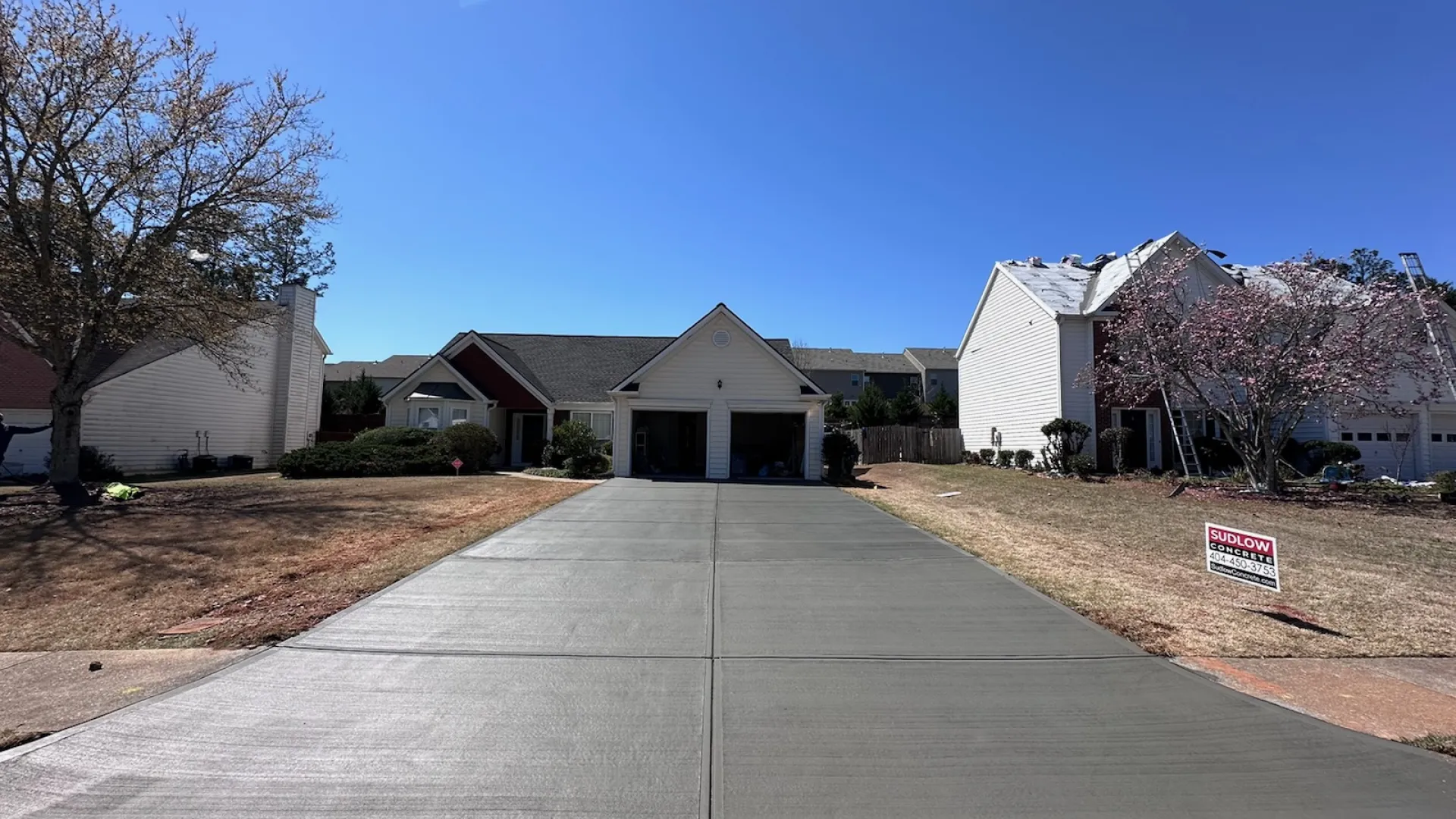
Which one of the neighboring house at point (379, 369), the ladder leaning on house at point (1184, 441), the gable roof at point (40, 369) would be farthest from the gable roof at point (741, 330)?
the neighboring house at point (379, 369)

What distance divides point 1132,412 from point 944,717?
23.7 meters

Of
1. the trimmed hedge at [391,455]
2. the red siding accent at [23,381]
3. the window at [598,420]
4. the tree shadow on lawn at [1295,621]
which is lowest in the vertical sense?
the tree shadow on lawn at [1295,621]

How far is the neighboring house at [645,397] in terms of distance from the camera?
22156mm

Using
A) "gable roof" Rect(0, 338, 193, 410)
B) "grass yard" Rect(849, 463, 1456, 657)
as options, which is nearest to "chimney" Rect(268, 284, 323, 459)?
→ "gable roof" Rect(0, 338, 193, 410)

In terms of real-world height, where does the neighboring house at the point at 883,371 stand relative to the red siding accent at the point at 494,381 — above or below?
above

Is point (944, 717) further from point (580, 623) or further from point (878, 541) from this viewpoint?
point (878, 541)

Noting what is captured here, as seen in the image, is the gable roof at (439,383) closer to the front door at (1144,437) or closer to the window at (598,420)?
the window at (598,420)

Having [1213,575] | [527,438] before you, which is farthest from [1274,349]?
[527,438]

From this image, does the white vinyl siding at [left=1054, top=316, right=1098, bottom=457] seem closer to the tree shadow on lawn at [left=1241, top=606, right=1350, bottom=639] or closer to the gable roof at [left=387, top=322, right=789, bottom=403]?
the gable roof at [left=387, top=322, right=789, bottom=403]

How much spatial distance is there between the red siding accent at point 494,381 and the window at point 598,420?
169cm

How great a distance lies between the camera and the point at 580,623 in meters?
5.79

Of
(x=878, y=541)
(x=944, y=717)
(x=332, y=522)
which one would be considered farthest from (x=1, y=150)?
(x=944, y=717)

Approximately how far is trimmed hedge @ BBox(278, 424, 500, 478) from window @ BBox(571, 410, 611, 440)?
198 inches

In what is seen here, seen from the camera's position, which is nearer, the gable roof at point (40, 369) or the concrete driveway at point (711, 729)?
the concrete driveway at point (711, 729)
